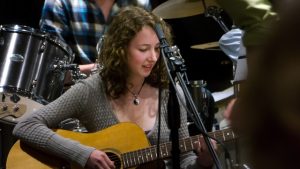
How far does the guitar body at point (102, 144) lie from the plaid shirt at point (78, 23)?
1171 mm

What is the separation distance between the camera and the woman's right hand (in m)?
2.50

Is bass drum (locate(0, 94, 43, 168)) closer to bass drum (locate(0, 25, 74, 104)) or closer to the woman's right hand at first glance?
bass drum (locate(0, 25, 74, 104))

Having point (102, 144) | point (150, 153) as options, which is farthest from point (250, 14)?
point (102, 144)

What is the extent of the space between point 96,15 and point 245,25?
2.64 meters

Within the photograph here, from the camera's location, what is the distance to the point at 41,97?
3.21m

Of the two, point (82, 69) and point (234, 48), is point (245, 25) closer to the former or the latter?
point (234, 48)

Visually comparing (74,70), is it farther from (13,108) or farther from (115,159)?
(115,159)

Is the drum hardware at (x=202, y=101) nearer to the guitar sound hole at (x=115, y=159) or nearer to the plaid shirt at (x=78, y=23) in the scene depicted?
the plaid shirt at (x=78, y=23)

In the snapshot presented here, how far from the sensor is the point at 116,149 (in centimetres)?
262

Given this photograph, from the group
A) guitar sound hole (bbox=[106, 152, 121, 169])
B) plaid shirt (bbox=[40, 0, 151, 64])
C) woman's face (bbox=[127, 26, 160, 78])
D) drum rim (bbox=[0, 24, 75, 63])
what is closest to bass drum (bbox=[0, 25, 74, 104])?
drum rim (bbox=[0, 24, 75, 63])

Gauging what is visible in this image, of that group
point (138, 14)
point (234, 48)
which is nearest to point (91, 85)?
point (138, 14)

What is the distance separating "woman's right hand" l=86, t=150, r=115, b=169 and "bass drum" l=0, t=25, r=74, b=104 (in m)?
0.81

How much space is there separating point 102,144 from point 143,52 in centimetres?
55

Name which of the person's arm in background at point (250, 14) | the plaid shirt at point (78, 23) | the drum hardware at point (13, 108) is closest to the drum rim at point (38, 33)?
the plaid shirt at point (78, 23)
